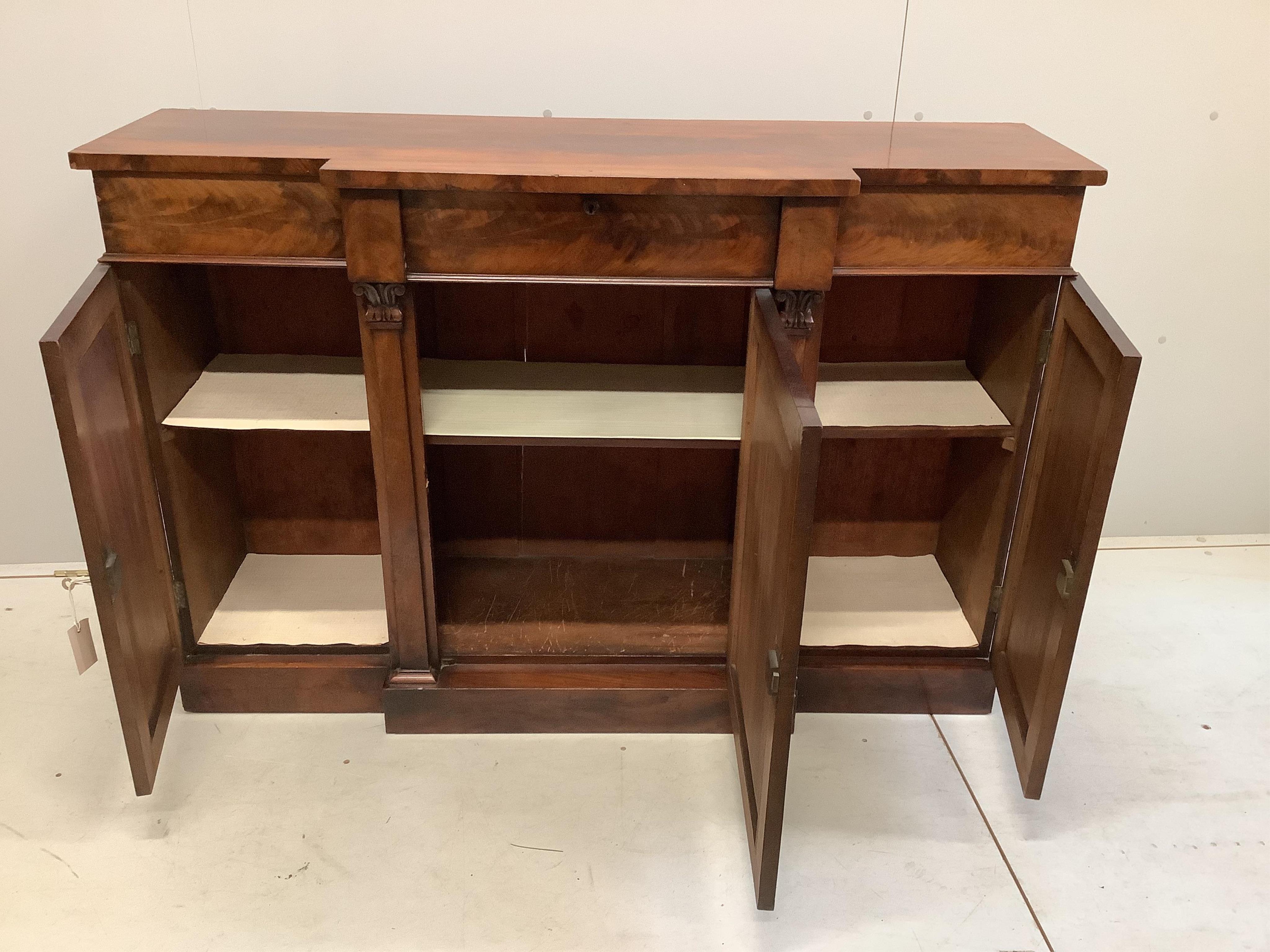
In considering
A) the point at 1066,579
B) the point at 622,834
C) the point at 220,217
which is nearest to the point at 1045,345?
the point at 1066,579

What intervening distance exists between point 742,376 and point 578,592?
569 mm

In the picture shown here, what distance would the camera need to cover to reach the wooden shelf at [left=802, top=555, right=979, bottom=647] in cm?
197

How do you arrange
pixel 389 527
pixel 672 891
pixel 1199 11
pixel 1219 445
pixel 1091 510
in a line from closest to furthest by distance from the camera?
pixel 1091 510, pixel 672 891, pixel 389 527, pixel 1199 11, pixel 1219 445

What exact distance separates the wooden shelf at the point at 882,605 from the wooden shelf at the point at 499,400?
0.40 metres

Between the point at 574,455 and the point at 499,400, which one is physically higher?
the point at 499,400

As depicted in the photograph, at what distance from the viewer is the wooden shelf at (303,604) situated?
1.94m

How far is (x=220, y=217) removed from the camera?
5.03ft

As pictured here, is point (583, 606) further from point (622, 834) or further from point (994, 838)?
point (994, 838)

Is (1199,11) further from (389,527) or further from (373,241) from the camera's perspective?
(389,527)

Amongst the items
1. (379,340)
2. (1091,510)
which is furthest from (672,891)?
(379,340)

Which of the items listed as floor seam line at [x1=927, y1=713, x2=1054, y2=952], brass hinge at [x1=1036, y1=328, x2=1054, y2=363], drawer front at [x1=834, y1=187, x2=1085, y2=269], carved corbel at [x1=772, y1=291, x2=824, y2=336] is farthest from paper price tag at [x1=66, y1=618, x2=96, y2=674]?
brass hinge at [x1=1036, y1=328, x2=1054, y2=363]

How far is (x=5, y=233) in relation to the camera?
2.02 meters

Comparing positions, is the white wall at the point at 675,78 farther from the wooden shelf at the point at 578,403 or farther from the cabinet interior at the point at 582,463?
the wooden shelf at the point at 578,403

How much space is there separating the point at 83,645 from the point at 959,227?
1.60 meters
